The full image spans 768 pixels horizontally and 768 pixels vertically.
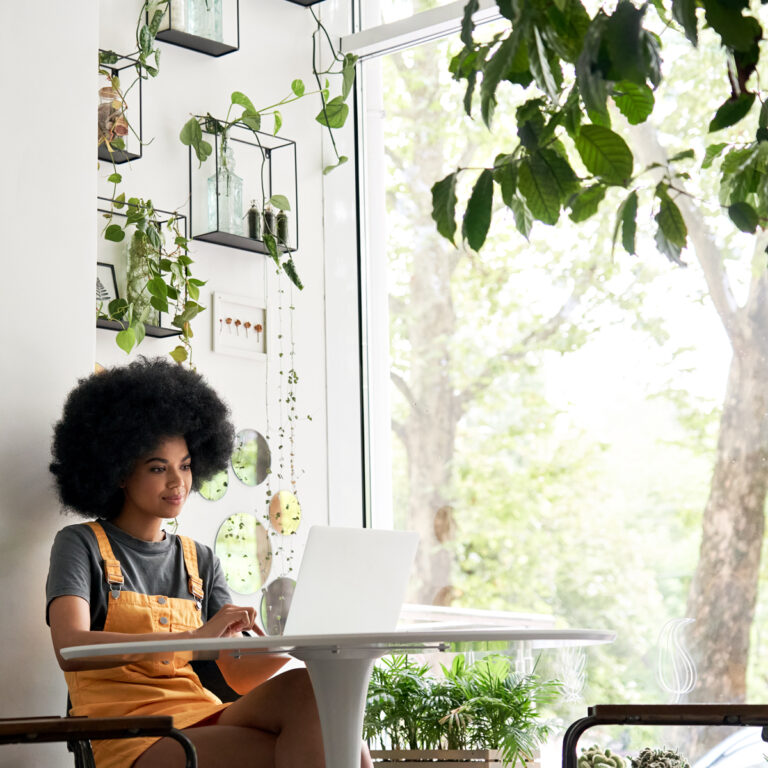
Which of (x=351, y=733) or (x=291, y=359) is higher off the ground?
(x=291, y=359)

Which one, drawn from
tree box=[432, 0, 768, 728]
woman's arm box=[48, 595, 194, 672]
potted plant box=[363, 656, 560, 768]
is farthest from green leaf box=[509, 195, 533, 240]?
potted plant box=[363, 656, 560, 768]

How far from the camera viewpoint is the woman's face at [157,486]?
2682 millimetres

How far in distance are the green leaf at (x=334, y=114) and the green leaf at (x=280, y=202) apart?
38 centimetres

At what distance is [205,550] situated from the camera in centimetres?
284

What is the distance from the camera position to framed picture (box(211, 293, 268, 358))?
12.8ft

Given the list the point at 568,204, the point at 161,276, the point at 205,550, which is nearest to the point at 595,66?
the point at 568,204

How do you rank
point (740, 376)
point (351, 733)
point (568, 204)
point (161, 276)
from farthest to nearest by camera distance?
point (740, 376) < point (161, 276) < point (351, 733) < point (568, 204)

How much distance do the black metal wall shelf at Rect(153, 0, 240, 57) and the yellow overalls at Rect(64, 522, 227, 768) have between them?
1914 mm

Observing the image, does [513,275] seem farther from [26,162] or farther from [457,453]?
[26,162]

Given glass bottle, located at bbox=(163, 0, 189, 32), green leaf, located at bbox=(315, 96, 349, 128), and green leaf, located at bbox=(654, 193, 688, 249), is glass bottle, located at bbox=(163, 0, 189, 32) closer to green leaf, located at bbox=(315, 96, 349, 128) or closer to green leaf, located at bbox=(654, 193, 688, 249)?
green leaf, located at bbox=(315, 96, 349, 128)

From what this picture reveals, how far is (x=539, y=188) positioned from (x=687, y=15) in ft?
0.72

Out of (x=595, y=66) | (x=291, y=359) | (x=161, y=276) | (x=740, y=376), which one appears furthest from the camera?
(x=291, y=359)

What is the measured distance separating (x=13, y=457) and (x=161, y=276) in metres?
1.11

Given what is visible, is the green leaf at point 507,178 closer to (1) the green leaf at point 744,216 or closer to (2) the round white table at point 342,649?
(1) the green leaf at point 744,216
